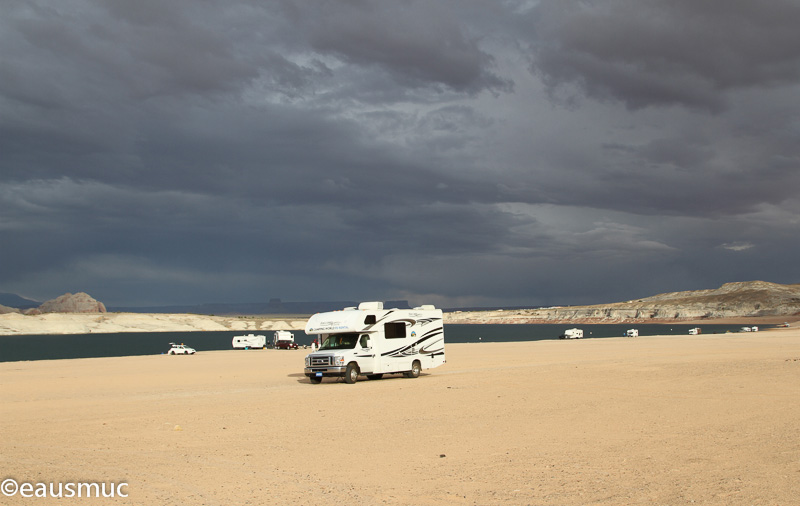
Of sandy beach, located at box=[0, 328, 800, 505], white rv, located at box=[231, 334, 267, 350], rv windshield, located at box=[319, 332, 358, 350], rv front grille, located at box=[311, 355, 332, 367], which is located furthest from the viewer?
white rv, located at box=[231, 334, 267, 350]

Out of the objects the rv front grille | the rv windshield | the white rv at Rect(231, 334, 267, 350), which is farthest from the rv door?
the white rv at Rect(231, 334, 267, 350)

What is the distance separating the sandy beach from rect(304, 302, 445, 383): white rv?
2.34 m

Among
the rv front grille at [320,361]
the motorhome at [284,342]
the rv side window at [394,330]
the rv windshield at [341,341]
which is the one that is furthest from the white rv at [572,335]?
the rv front grille at [320,361]

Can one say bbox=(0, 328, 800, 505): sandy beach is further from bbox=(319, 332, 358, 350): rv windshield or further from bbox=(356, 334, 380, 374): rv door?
bbox=(319, 332, 358, 350): rv windshield

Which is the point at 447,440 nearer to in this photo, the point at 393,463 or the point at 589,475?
the point at 393,463

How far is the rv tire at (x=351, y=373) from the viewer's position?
88.2 ft

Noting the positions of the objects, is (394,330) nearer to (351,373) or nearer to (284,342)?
(351,373)

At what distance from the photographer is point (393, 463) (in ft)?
37.4

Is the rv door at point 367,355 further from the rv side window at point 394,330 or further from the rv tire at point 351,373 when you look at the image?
the rv side window at point 394,330

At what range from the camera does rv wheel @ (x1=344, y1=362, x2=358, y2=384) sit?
2688cm

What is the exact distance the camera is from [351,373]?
27.0m

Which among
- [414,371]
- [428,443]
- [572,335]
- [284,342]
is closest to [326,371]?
[414,371]

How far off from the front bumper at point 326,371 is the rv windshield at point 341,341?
3.91ft

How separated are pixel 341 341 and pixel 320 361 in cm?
144
